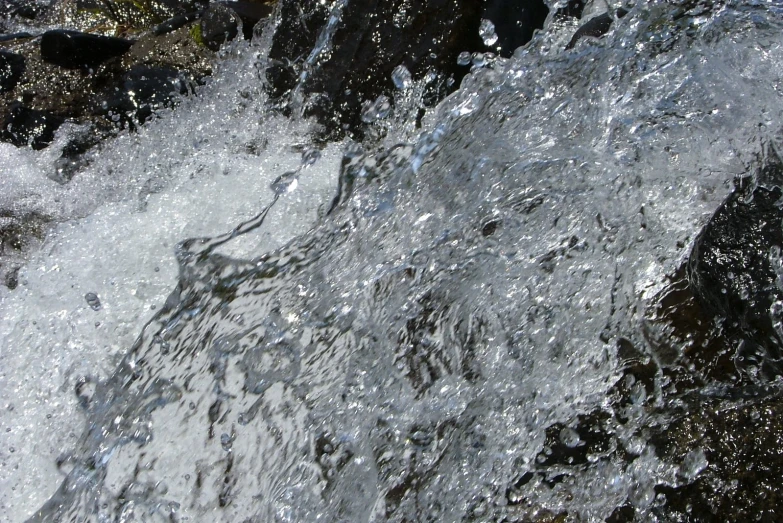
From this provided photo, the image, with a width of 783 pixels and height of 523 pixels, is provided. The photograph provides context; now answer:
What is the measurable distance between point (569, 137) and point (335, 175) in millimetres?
1003

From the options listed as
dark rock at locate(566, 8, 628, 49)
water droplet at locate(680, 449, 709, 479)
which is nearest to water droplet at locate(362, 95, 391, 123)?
dark rock at locate(566, 8, 628, 49)

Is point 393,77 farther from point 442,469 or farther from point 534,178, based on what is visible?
point 442,469

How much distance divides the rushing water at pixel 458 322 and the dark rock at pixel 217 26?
1.53 m

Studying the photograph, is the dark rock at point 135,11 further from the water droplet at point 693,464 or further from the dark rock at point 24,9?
the water droplet at point 693,464

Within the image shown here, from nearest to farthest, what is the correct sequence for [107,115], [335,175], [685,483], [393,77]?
[685,483] → [335,175] → [393,77] → [107,115]

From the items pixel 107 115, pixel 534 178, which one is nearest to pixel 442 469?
pixel 534 178

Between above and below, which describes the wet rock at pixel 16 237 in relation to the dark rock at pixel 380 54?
above

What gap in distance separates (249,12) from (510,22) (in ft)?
5.05

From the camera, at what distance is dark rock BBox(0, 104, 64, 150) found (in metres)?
3.69

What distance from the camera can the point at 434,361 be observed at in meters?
2.57

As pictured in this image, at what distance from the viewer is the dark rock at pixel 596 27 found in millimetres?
3191

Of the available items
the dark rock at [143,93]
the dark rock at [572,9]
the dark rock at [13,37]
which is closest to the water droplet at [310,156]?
the dark rock at [143,93]

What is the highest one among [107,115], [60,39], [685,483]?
[60,39]

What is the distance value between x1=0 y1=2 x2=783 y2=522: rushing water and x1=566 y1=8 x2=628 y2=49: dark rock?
21 cm
